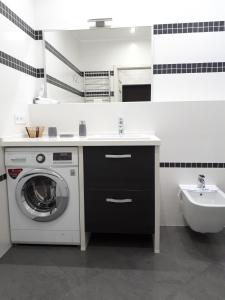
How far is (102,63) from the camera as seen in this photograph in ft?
7.79

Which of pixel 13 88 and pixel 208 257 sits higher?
pixel 13 88

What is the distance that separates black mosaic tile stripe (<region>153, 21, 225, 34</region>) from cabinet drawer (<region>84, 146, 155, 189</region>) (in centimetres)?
128

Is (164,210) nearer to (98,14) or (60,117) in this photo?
(60,117)

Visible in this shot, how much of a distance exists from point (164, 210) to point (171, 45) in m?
1.59

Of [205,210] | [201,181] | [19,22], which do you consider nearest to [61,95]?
[19,22]

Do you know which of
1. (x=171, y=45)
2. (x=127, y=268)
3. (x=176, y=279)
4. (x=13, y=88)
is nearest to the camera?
(x=176, y=279)

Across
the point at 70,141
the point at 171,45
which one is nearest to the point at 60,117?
the point at 70,141

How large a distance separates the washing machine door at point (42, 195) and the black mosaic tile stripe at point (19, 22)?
1271mm

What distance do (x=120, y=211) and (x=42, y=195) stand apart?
67 centimetres

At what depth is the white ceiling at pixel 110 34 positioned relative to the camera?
232 centimetres

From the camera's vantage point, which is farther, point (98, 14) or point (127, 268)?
point (98, 14)

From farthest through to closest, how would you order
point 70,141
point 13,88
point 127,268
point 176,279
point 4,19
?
point 13,88
point 4,19
point 70,141
point 127,268
point 176,279

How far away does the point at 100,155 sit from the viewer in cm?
178

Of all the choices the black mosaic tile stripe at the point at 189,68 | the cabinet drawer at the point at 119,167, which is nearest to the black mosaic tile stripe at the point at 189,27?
the black mosaic tile stripe at the point at 189,68
